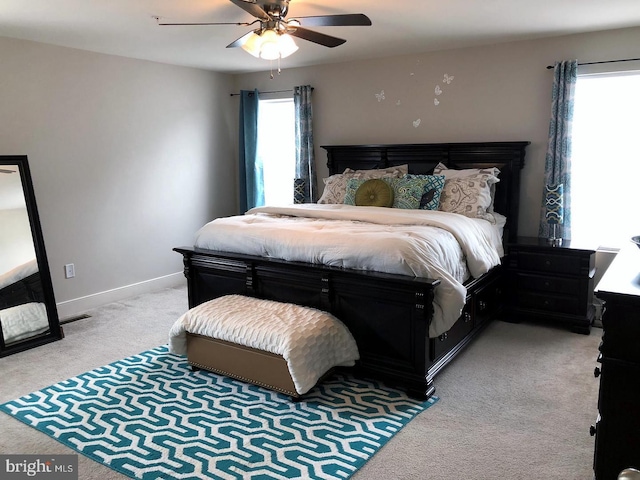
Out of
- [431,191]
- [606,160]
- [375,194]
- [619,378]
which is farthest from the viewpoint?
[375,194]

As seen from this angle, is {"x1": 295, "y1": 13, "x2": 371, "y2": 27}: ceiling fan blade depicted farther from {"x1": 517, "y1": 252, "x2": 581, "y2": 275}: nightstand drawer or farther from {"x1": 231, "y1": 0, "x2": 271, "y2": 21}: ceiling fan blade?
{"x1": 517, "y1": 252, "x2": 581, "y2": 275}: nightstand drawer

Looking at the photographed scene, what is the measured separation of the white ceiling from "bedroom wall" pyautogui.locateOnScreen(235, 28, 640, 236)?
0.16 metres

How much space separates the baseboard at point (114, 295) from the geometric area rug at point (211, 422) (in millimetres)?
1468

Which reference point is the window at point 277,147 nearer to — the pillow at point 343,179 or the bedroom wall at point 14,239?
the pillow at point 343,179

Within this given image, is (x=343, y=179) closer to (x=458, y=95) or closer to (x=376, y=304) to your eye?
(x=458, y=95)

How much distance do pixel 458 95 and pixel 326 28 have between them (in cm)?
152

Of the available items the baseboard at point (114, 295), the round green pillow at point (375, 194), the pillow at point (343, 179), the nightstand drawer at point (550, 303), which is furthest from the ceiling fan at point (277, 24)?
the baseboard at point (114, 295)

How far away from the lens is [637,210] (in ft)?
13.3

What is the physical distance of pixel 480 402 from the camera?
284cm

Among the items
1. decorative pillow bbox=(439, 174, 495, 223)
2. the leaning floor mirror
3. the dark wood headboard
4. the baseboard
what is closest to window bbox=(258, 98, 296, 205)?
the dark wood headboard

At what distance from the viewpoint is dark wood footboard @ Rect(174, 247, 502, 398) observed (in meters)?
2.88

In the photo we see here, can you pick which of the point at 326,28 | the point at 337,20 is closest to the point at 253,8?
the point at 337,20

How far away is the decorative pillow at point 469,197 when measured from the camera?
412 centimetres

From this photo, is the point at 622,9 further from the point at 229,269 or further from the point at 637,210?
the point at 229,269
